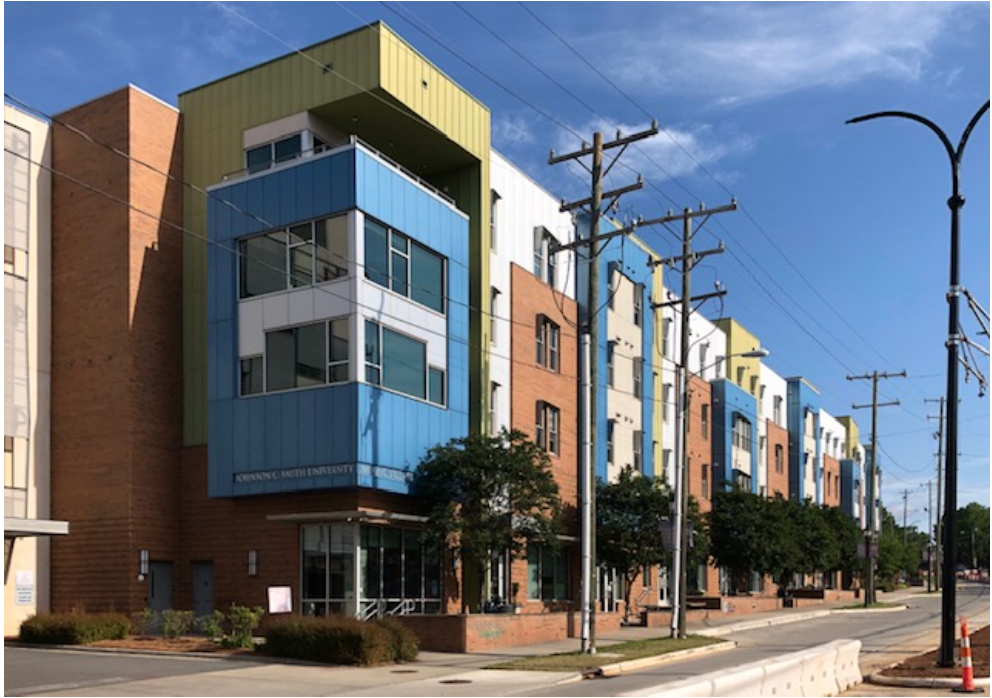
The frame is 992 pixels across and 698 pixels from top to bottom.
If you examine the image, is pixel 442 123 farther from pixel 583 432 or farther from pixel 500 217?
pixel 583 432

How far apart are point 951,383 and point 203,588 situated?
69.1ft

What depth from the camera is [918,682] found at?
1930 cm

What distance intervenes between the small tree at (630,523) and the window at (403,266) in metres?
9.67

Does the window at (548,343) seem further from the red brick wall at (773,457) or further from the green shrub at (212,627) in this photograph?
the red brick wall at (773,457)

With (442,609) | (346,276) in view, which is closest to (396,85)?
(346,276)

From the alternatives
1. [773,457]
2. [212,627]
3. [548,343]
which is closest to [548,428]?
[548,343]

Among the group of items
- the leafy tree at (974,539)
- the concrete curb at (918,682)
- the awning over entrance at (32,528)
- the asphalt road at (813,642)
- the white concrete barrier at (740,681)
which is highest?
the awning over entrance at (32,528)

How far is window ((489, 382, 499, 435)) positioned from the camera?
3600 centimetres

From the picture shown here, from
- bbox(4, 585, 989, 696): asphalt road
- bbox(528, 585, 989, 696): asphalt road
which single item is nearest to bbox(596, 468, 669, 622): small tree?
bbox(528, 585, 989, 696): asphalt road

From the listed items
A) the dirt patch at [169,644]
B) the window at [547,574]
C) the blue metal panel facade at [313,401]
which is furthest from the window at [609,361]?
the dirt patch at [169,644]

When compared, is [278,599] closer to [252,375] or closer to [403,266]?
[252,375]

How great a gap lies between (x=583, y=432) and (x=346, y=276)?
772 centimetres

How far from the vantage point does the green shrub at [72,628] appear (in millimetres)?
27828

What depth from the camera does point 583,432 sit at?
26.3 m
